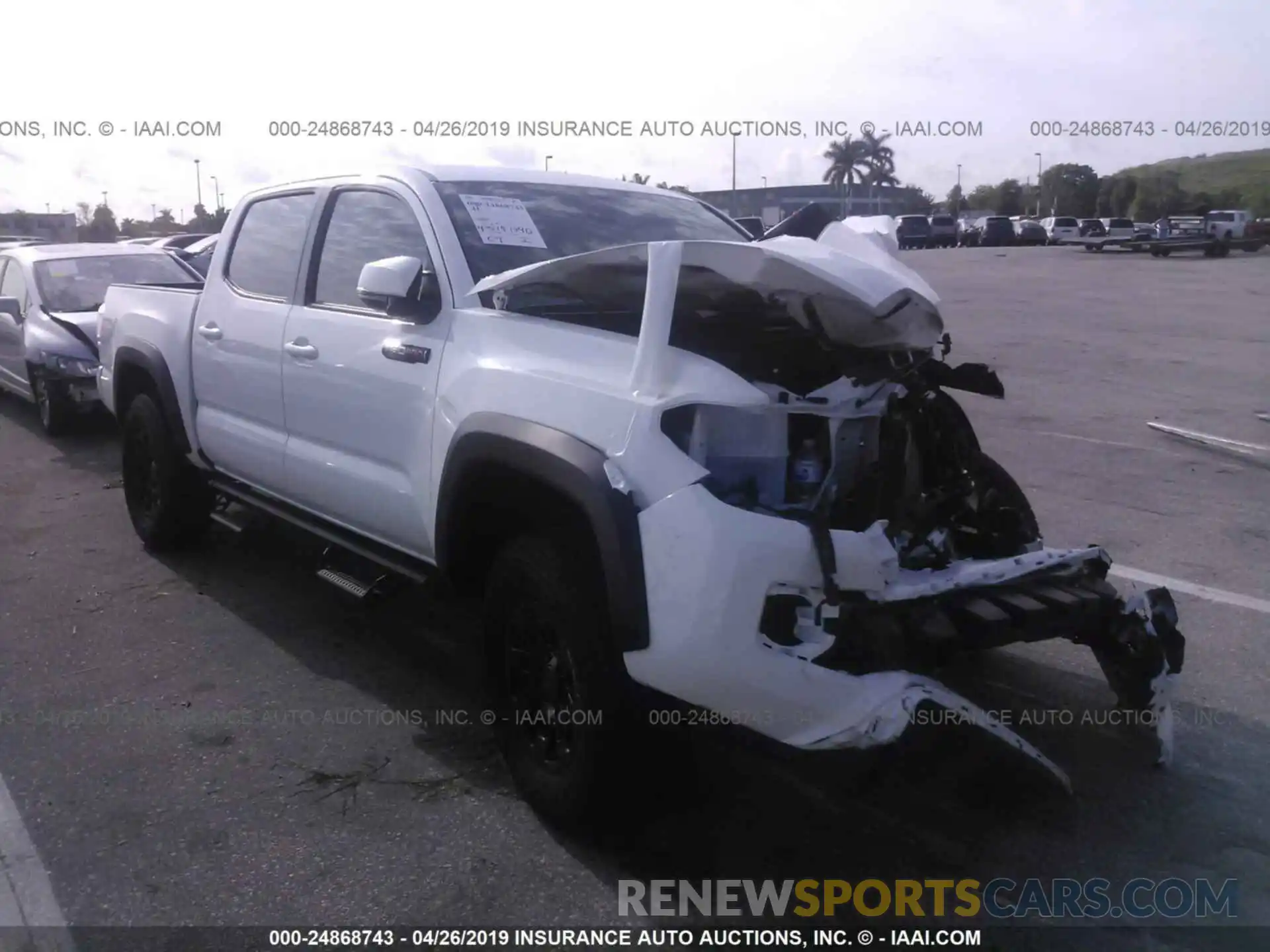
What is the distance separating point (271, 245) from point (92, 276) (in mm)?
6562

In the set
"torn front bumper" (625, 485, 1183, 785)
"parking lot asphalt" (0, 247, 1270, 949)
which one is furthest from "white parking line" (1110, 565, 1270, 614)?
"torn front bumper" (625, 485, 1183, 785)

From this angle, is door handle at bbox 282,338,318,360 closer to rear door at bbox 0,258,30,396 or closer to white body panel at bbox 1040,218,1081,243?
rear door at bbox 0,258,30,396

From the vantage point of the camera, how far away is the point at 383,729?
14.4 ft

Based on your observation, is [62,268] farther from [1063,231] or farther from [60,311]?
[1063,231]

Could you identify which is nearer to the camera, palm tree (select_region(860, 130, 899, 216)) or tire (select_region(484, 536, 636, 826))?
tire (select_region(484, 536, 636, 826))

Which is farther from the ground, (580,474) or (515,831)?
(580,474)

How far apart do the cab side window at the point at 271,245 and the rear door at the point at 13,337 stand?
5.84m

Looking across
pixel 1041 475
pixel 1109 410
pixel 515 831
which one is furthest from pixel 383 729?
pixel 1109 410

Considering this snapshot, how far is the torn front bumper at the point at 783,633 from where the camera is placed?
116 inches

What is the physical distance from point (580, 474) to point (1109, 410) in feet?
27.7

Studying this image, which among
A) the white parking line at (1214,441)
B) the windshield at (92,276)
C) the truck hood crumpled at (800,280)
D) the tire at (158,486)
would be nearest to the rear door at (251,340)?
the tire at (158,486)

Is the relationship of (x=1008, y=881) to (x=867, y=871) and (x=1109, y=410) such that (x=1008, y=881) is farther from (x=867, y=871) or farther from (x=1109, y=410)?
(x=1109, y=410)

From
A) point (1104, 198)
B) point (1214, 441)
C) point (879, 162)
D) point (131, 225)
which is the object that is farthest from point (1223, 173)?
point (1214, 441)

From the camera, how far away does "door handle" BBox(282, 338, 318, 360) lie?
4.76 meters
